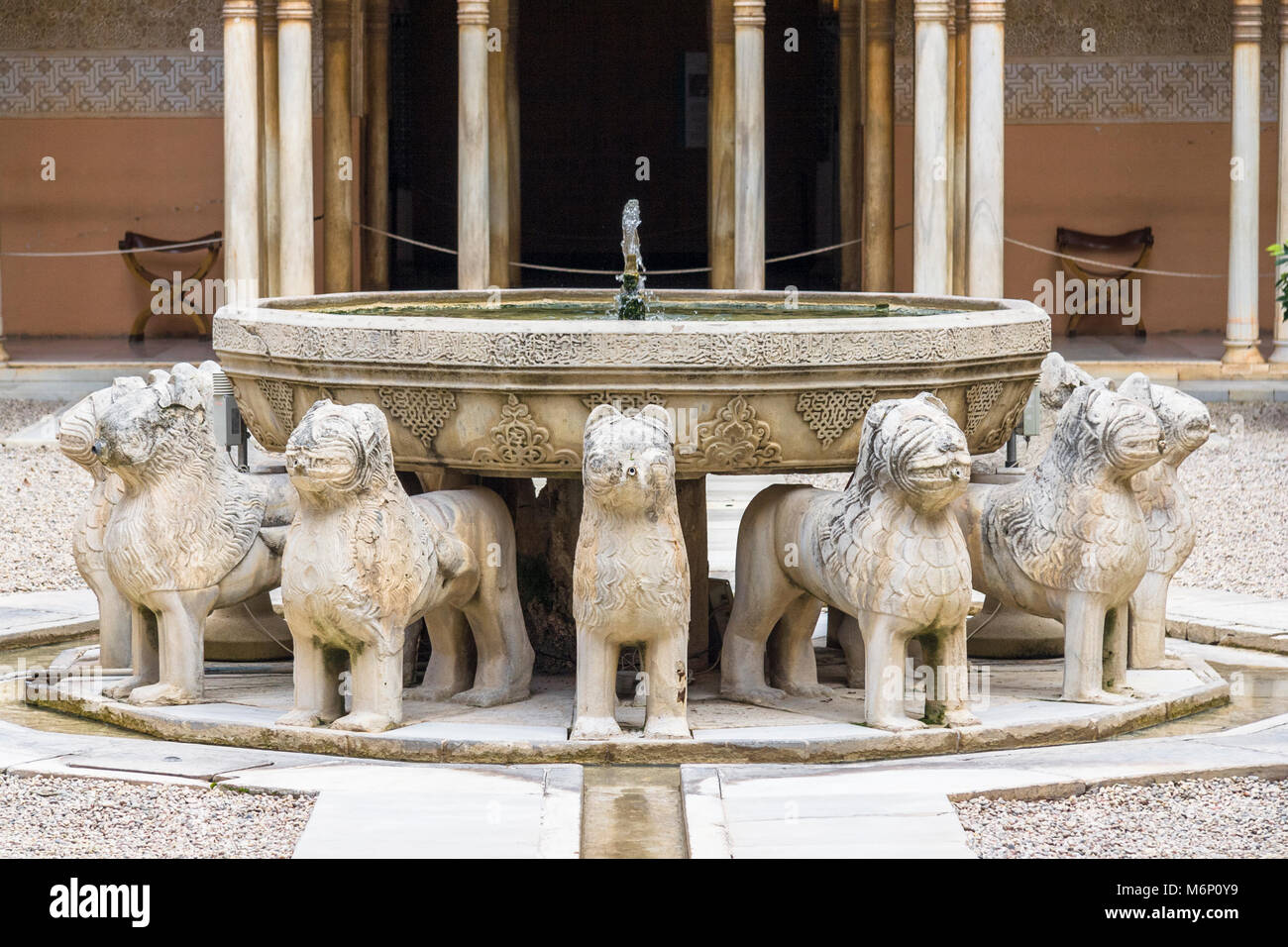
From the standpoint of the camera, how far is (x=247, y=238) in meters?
15.3

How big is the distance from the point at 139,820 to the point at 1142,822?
2.37m

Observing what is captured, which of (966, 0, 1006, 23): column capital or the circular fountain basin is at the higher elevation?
(966, 0, 1006, 23): column capital

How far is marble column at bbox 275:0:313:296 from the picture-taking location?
1522cm

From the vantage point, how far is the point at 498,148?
55.5 ft

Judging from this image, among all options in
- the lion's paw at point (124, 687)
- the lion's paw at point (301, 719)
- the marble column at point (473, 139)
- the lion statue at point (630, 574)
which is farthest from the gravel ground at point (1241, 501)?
the marble column at point (473, 139)

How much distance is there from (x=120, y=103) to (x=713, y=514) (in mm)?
8989

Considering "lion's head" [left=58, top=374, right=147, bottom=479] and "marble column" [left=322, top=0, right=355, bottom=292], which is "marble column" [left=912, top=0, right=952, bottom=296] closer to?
"marble column" [left=322, top=0, right=355, bottom=292]

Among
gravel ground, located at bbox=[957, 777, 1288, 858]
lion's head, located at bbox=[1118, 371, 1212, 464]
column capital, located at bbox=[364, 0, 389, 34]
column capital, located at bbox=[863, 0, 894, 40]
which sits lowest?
gravel ground, located at bbox=[957, 777, 1288, 858]

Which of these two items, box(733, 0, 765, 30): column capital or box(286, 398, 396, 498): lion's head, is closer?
box(286, 398, 396, 498): lion's head

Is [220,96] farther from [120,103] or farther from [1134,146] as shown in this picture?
[1134,146]

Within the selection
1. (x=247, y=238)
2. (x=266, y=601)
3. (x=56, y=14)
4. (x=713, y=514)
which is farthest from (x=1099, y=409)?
(x=56, y=14)

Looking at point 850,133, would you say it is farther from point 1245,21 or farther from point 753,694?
point 753,694

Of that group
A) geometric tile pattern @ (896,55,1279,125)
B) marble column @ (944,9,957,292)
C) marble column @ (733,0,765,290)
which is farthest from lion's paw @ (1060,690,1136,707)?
geometric tile pattern @ (896,55,1279,125)

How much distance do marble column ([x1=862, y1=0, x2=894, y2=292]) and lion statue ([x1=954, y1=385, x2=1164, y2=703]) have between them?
10.7m
